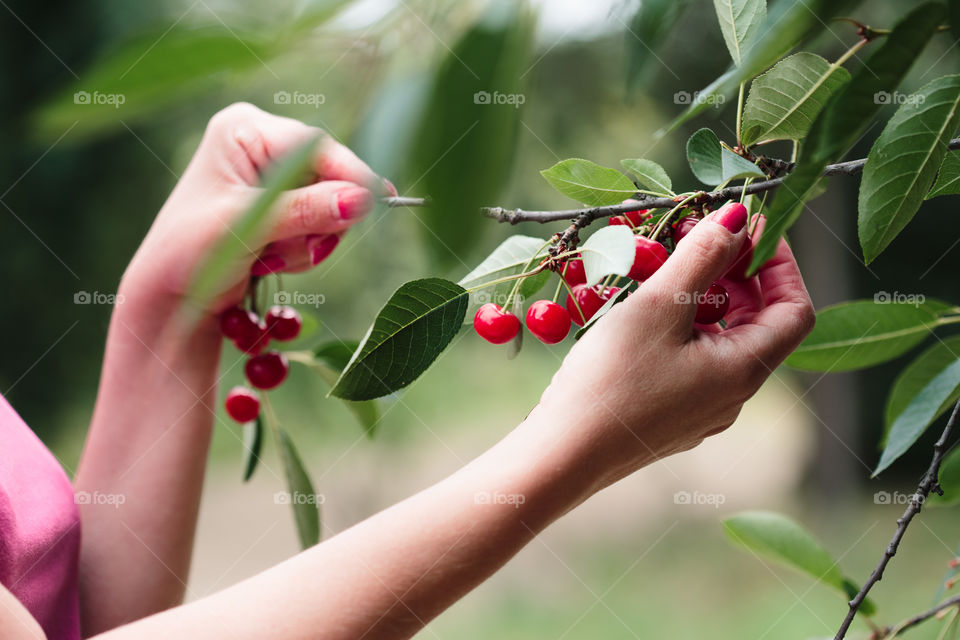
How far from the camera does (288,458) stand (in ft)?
3.37

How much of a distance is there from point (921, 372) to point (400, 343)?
0.58m

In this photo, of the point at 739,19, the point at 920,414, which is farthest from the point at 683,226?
the point at 920,414

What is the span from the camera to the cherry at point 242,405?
3.37 feet

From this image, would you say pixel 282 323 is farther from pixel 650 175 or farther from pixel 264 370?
pixel 650 175

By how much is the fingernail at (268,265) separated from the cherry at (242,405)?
209 mm

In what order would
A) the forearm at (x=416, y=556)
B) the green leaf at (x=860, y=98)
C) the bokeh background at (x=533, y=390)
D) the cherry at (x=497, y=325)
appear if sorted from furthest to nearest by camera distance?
the bokeh background at (x=533, y=390) → the cherry at (x=497, y=325) → the forearm at (x=416, y=556) → the green leaf at (x=860, y=98)

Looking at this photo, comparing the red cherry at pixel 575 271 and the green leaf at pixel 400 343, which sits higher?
the red cherry at pixel 575 271

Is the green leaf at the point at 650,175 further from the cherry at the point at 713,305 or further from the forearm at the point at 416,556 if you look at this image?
the forearm at the point at 416,556

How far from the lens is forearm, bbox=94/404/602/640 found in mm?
526

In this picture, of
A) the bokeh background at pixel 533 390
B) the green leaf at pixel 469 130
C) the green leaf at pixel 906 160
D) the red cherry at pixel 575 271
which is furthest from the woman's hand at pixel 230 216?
the bokeh background at pixel 533 390

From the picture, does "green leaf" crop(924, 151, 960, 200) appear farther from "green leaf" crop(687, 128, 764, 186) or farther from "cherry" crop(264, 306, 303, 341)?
"cherry" crop(264, 306, 303, 341)

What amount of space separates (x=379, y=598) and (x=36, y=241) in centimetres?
334

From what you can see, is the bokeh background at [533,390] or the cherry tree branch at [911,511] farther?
the bokeh background at [533,390]

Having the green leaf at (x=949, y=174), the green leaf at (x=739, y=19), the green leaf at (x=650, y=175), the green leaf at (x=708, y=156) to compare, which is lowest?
the green leaf at (x=650, y=175)
